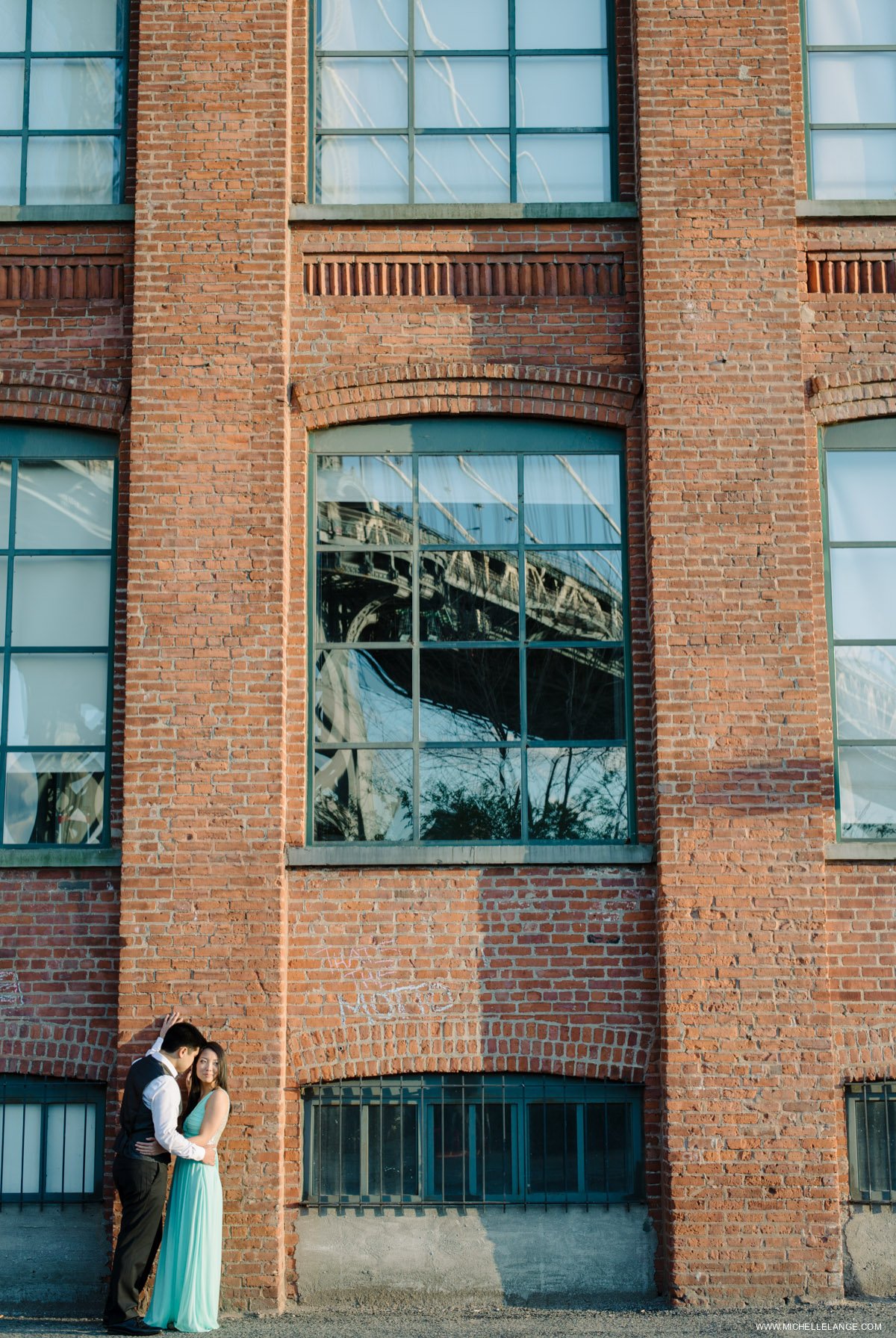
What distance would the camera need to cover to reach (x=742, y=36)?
31.5ft

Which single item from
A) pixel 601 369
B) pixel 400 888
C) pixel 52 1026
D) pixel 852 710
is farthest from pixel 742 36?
pixel 52 1026

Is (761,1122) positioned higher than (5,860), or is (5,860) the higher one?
(5,860)

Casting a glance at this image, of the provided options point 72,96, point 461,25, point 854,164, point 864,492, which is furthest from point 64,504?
point 854,164

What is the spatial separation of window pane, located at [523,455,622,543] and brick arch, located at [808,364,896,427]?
138 centimetres

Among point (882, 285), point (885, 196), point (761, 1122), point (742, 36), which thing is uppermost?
point (742, 36)

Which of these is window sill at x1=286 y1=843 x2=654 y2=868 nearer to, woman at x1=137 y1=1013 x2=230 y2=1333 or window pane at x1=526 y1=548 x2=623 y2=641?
window pane at x1=526 y1=548 x2=623 y2=641

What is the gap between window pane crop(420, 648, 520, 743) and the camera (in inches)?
368

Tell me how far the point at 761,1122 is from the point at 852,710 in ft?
8.76

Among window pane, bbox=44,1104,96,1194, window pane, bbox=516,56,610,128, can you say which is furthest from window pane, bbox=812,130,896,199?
window pane, bbox=44,1104,96,1194

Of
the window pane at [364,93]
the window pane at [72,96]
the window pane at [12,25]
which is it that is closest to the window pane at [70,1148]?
the window pane at [72,96]

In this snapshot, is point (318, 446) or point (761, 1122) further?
point (318, 446)

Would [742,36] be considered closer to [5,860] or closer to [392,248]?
[392,248]

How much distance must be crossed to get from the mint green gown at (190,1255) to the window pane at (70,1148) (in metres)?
1.02

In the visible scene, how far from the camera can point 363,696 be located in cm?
942
